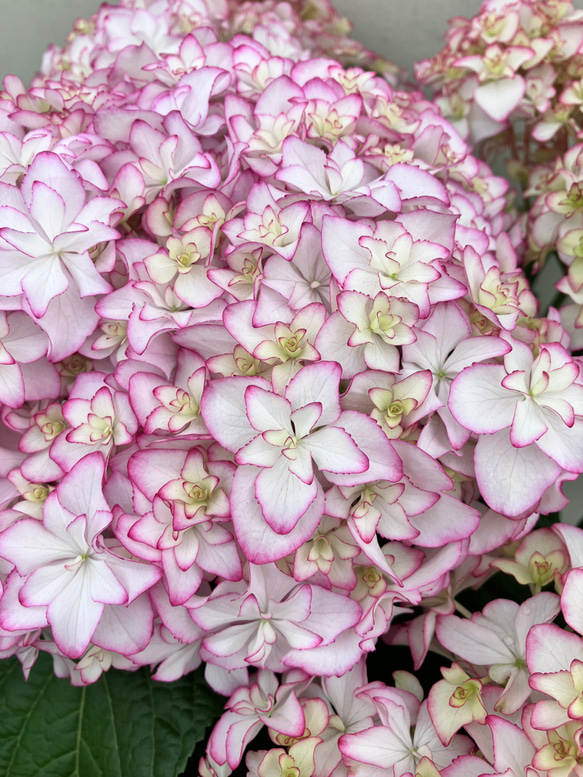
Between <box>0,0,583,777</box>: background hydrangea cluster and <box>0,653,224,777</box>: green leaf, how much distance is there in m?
0.06

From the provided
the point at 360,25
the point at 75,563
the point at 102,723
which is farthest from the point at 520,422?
the point at 360,25

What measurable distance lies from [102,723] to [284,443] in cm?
38

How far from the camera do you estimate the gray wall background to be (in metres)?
1.13

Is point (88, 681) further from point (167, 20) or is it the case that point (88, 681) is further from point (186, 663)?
point (167, 20)

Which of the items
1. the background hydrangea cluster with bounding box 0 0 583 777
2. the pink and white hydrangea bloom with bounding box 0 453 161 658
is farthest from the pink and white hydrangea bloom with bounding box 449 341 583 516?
the pink and white hydrangea bloom with bounding box 0 453 161 658

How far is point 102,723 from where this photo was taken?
66 centimetres

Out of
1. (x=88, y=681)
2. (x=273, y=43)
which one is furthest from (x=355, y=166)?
(x=88, y=681)

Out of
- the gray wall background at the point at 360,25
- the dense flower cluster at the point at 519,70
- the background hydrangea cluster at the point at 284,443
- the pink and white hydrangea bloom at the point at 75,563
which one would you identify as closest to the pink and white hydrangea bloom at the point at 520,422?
the background hydrangea cluster at the point at 284,443

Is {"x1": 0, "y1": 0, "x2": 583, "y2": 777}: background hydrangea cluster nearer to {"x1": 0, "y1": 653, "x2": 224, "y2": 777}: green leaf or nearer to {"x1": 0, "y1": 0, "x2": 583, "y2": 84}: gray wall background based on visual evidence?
{"x1": 0, "y1": 653, "x2": 224, "y2": 777}: green leaf

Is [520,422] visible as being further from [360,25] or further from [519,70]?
[360,25]

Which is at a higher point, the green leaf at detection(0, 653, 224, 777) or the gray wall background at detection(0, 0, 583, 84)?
the gray wall background at detection(0, 0, 583, 84)

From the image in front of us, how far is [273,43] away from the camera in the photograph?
0.89m

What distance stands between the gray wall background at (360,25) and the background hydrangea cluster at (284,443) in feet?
2.01

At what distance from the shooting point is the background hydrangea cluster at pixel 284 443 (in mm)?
503
